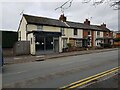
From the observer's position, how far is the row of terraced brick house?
30.0 m

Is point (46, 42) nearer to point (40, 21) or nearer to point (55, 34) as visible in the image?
point (55, 34)

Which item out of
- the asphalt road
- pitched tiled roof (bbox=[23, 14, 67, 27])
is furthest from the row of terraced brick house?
the asphalt road

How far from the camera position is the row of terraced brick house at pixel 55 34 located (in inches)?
1179

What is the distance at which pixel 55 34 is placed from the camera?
31906 millimetres

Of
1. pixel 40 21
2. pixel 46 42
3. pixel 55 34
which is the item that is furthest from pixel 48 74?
pixel 40 21

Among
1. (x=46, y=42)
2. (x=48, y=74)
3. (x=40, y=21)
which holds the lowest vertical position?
(x=48, y=74)

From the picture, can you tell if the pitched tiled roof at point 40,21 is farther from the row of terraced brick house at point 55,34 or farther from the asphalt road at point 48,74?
the asphalt road at point 48,74

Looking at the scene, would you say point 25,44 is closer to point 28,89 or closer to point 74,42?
point 74,42

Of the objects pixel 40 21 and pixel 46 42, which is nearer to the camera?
pixel 46 42

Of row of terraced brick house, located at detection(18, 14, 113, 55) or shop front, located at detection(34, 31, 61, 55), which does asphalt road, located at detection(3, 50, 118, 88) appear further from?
row of terraced brick house, located at detection(18, 14, 113, 55)

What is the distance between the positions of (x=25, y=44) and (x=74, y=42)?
15919 millimetres

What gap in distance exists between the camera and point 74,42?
141 feet

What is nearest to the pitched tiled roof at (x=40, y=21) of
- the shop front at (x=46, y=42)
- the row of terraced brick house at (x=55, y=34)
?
the row of terraced brick house at (x=55, y=34)

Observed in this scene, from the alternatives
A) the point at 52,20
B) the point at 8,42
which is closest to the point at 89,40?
the point at 52,20
